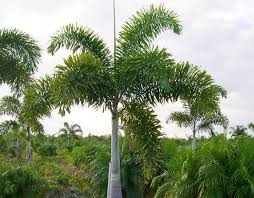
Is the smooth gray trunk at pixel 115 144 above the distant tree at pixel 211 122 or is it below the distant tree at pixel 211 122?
below

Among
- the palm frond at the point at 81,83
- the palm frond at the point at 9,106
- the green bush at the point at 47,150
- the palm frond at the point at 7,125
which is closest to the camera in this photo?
the palm frond at the point at 81,83

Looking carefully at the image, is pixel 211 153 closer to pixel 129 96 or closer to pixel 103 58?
pixel 129 96

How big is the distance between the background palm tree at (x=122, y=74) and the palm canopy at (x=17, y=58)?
0.83m

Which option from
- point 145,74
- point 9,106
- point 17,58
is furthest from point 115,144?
point 9,106

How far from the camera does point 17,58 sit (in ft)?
59.7

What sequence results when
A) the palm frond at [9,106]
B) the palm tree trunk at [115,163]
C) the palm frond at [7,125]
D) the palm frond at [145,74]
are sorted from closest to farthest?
the palm frond at [145,74] → the palm tree trunk at [115,163] → the palm frond at [7,125] → the palm frond at [9,106]

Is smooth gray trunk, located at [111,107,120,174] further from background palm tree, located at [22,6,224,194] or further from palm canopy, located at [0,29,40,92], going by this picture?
palm canopy, located at [0,29,40,92]

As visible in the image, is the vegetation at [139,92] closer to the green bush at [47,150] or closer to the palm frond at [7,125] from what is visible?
the palm frond at [7,125]

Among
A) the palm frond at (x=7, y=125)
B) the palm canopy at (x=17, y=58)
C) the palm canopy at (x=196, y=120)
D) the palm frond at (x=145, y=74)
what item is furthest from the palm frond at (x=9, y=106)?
the palm frond at (x=145, y=74)

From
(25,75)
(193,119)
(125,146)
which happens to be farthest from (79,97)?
(193,119)

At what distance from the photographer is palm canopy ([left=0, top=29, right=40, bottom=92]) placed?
1802 cm

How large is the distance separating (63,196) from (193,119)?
1073 centimetres

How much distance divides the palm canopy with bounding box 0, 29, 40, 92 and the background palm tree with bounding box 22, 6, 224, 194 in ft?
2.71

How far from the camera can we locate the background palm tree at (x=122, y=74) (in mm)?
15188
